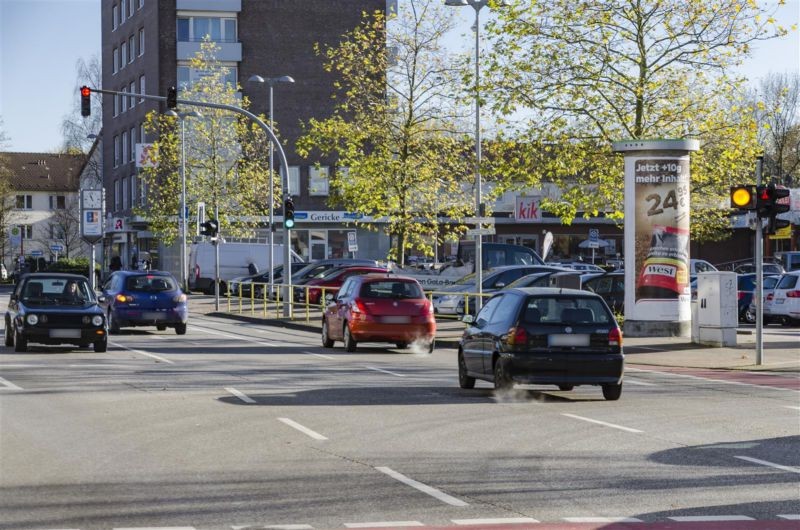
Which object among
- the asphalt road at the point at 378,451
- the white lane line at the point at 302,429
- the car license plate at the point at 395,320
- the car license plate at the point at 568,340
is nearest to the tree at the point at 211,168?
the car license plate at the point at 395,320

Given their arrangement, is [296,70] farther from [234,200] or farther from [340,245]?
[234,200]

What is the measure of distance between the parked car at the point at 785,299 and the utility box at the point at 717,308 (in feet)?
35.9

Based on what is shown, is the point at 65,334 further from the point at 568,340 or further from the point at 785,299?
the point at 785,299

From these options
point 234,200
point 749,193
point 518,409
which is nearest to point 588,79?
point 749,193

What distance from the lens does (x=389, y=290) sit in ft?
83.5

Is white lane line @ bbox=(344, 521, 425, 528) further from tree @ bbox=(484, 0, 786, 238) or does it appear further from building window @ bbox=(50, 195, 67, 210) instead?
building window @ bbox=(50, 195, 67, 210)

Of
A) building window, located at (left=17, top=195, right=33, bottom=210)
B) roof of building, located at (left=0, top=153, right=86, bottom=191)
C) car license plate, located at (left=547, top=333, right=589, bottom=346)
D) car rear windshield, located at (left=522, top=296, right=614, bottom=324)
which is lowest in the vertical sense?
car license plate, located at (left=547, top=333, right=589, bottom=346)

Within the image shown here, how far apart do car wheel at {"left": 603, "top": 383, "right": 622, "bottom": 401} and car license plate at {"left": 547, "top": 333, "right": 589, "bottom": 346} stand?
81 centimetres

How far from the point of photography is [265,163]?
68625 millimetres

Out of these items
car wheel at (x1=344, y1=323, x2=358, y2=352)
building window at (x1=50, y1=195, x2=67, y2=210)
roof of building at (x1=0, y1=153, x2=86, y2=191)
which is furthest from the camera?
building window at (x1=50, y1=195, x2=67, y2=210)

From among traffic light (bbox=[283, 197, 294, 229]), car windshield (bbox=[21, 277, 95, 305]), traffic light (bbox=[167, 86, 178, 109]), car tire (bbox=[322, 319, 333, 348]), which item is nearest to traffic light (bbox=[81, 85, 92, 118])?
traffic light (bbox=[167, 86, 178, 109])

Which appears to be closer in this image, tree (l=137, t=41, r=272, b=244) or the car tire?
the car tire

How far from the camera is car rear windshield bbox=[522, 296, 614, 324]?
1631 centimetres

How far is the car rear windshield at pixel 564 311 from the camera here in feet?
53.5
